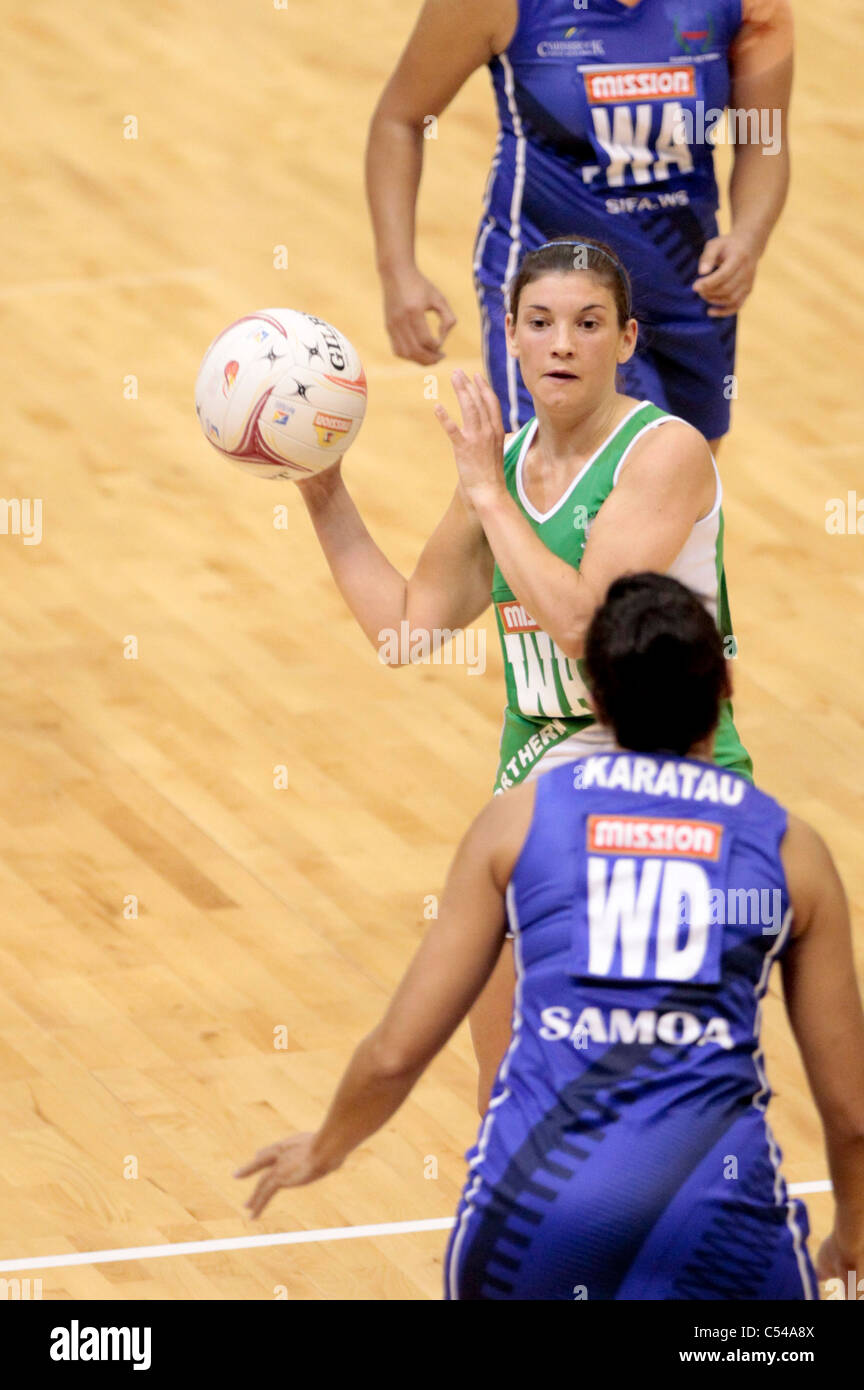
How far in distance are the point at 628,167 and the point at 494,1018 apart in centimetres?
205

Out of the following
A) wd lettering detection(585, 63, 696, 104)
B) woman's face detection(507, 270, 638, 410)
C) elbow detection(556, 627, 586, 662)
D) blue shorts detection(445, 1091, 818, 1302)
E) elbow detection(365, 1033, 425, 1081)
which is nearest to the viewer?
blue shorts detection(445, 1091, 818, 1302)

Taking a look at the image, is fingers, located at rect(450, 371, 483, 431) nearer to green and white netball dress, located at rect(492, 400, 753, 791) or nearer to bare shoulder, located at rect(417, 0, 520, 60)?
green and white netball dress, located at rect(492, 400, 753, 791)

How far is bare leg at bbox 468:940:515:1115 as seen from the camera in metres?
4.36

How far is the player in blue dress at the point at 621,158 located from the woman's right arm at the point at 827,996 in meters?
2.46

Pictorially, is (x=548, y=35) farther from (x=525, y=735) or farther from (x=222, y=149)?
(x=222, y=149)


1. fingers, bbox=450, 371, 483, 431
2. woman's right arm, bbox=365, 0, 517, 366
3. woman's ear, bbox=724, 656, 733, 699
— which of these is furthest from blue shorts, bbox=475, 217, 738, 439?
woman's ear, bbox=724, 656, 733, 699

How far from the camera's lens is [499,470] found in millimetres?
4066

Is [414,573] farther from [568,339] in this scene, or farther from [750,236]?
[750,236]

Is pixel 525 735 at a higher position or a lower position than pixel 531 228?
lower

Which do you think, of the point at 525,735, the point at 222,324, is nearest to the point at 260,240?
the point at 222,324

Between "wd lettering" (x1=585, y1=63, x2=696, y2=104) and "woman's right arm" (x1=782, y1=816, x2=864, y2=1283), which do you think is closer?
"woman's right arm" (x1=782, y1=816, x2=864, y2=1283)

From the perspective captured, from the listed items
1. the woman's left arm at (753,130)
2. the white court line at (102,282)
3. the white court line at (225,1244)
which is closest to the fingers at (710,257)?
the woman's left arm at (753,130)

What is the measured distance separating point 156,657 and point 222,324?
2360mm

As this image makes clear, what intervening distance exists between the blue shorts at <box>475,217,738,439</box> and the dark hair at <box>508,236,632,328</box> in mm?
1136
